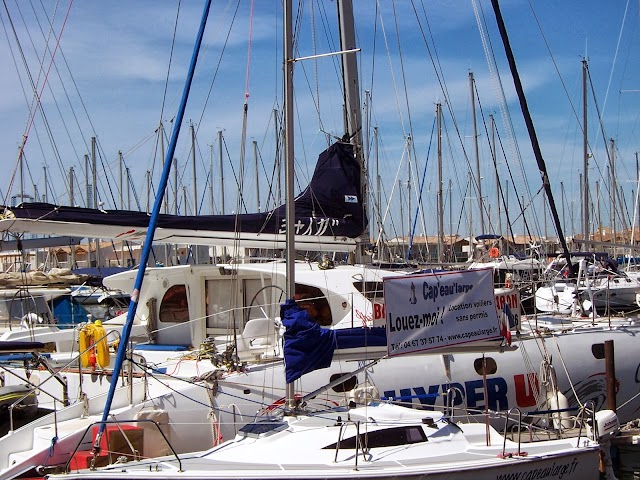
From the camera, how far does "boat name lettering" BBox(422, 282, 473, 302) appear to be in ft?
28.1

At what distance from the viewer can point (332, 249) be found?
42.2 ft

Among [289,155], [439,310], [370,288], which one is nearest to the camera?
[289,155]

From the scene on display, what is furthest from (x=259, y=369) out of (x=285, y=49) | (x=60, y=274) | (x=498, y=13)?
(x=60, y=274)

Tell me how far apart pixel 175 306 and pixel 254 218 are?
7.75ft

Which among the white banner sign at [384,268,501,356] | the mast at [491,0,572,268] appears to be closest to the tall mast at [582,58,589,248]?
the mast at [491,0,572,268]

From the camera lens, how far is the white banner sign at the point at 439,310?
843 centimetres

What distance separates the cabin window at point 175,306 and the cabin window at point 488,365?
4.99 m

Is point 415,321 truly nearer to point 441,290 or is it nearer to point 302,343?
point 441,290

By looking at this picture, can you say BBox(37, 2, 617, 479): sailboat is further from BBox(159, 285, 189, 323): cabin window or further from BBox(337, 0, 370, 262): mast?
BBox(159, 285, 189, 323): cabin window

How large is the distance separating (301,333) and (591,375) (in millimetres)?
5838

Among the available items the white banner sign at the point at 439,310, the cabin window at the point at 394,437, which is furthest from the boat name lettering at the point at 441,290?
the cabin window at the point at 394,437

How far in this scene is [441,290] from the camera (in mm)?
8625

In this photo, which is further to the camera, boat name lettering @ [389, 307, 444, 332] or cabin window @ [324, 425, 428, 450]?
boat name lettering @ [389, 307, 444, 332]

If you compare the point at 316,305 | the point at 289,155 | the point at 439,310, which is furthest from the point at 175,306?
the point at 439,310
